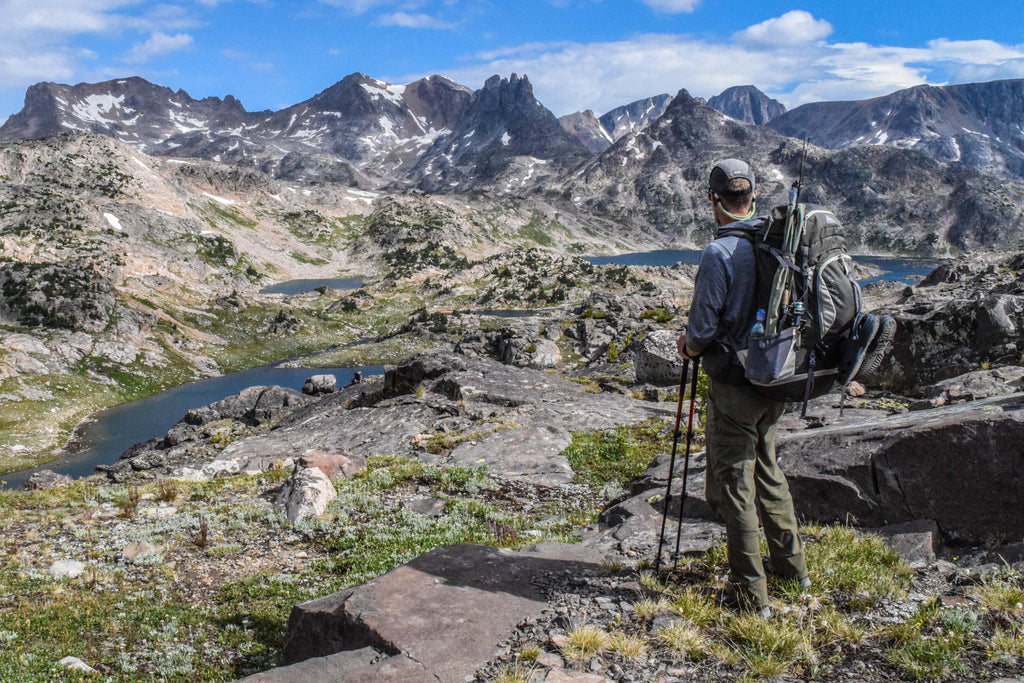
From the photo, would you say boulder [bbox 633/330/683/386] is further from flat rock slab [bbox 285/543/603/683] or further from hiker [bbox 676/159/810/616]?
hiker [bbox 676/159/810/616]

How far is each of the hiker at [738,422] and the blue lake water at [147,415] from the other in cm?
6084

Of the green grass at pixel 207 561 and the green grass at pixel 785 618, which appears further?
the green grass at pixel 207 561

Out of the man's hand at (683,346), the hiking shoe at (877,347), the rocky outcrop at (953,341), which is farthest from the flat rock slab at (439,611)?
the rocky outcrop at (953,341)

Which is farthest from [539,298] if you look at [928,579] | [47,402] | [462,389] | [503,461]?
[928,579]

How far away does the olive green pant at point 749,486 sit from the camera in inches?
268

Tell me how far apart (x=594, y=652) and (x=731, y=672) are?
1333mm

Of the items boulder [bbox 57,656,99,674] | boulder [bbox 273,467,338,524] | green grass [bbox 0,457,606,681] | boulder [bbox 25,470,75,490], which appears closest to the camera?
boulder [bbox 57,656,99,674]

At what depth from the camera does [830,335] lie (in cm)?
668

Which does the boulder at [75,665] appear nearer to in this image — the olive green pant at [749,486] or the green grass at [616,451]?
the olive green pant at [749,486]

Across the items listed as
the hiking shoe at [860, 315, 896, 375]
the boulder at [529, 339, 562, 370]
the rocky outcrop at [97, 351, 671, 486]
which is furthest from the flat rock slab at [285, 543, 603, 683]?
the boulder at [529, 339, 562, 370]

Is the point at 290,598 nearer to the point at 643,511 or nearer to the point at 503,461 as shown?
the point at 643,511

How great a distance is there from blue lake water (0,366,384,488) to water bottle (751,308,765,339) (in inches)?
2423

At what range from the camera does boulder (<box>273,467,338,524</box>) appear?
14.0 metres

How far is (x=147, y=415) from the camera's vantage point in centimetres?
7638
